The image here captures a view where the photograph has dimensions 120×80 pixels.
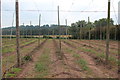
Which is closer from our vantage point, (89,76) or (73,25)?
(89,76)

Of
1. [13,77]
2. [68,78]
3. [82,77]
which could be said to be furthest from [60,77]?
[13,77]

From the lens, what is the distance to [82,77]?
5.77m

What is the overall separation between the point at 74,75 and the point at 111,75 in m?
1.69

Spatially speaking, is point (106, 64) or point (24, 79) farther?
point (106, 64)

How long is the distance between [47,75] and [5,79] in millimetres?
1675

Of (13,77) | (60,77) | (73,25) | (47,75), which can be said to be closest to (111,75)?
(60,77)

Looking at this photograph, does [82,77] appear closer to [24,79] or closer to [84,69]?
[84,69]

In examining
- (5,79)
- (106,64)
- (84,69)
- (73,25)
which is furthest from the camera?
(73,25)

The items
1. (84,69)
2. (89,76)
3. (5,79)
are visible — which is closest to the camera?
(5,79)

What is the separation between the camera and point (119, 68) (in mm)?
7375

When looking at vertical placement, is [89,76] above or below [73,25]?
below

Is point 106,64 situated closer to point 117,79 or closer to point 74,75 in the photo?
point 117,79

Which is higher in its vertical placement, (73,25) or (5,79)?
(73,25)

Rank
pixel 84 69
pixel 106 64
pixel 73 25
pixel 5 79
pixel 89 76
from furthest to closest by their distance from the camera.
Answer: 1. pixel 73 25
2. pixel 106 64
3. pixel 84 69
4. pixel 89 76
5. pixel 5 79
